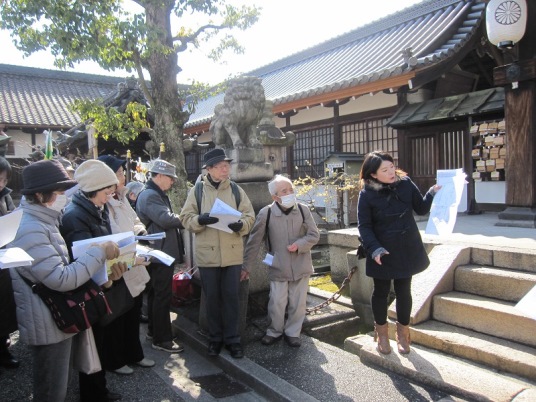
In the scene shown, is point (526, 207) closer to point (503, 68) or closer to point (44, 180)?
point (503, 68)

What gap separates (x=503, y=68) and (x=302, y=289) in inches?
219

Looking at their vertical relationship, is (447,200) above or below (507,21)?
below

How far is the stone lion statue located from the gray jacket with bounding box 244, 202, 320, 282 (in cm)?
138

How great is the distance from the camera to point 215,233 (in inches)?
165

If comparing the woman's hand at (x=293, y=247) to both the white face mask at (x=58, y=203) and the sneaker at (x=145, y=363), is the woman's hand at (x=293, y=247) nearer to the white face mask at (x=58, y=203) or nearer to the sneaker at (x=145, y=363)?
the sneaker at (x=145, y=363)

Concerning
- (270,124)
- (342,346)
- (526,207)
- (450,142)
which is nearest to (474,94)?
(450,142)

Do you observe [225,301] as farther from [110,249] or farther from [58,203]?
[58,203]

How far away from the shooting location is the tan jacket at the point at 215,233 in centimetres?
418

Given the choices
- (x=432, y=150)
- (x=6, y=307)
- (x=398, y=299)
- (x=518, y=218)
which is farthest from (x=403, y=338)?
(x=432, y=150)

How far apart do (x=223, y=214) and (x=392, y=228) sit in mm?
1577

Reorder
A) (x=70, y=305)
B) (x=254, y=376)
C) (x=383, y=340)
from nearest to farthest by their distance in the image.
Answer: (x=70, y=305) < (x=254, y=376) < (x=383, y=340)

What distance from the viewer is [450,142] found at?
9883 millimetres

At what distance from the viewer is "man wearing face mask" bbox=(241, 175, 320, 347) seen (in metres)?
4.46

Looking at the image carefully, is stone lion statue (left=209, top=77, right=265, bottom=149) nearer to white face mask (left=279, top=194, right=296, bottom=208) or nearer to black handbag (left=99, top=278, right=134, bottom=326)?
white face mask (left=279, top=194, right=296, bottom=208)
